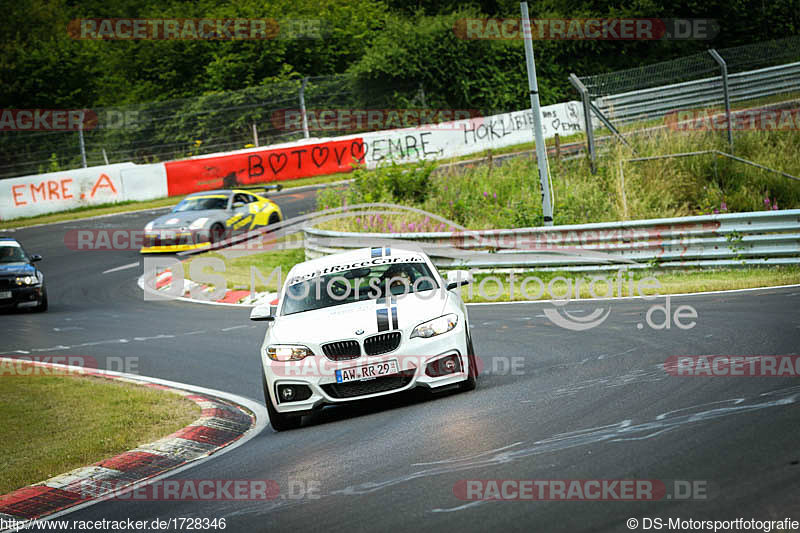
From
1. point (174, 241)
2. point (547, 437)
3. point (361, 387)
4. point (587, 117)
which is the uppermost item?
point (587, 117)

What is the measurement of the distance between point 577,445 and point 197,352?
854cm

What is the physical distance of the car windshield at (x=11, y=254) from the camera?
1950 centimetres

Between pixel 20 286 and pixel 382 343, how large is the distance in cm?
1313

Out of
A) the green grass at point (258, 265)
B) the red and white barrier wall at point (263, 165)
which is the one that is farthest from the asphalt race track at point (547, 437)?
→ the red and white barrier wall at point (263, 165)

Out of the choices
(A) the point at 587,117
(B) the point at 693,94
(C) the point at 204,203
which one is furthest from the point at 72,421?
→ (B) the point at 693,94

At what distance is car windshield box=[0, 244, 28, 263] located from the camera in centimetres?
1950

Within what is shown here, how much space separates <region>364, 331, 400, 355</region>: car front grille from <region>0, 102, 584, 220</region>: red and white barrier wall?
22.9 metres

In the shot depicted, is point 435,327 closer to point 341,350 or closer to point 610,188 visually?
point 341,350

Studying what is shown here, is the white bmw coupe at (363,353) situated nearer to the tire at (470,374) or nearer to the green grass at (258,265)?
the tire at (470,374)

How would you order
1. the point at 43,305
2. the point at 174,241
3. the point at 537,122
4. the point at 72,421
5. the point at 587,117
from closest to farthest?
the point at 72,421 → the point at 537,122 → the point at 43,305 → the point at 587,117 → the point at 174,241

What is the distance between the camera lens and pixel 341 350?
814 cm

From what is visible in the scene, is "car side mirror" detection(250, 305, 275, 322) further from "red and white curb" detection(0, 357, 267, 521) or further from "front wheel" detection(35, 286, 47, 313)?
"front wheel" detection(35, 286, 47, 313)

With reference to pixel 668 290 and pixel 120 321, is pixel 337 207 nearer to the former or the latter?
pixel 120 321

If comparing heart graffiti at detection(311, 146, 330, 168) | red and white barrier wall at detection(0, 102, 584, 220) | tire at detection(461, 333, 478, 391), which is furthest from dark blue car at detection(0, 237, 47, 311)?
heart graffiti at detection(311, 146, 330, 168)
